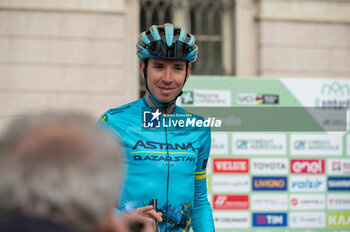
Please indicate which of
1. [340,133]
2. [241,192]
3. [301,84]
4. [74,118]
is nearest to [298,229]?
[241,192]

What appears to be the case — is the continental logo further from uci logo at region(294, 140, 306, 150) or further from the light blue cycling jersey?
uci logo at region(294, 140, 306, 150)

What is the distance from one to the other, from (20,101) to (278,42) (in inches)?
160

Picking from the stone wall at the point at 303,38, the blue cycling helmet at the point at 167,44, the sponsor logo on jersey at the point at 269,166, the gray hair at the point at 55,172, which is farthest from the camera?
the stone wall at the point at 303,38

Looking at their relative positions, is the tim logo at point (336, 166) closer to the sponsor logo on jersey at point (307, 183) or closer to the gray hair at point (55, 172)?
the sponsor logo on jersey at point (307, 183)

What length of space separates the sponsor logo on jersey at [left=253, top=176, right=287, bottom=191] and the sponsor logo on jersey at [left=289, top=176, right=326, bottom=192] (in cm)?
9

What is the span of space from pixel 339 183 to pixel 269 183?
31.6 inches

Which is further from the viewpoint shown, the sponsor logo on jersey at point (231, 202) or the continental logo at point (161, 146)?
the sponsor logo on jersey at point (231, 202)

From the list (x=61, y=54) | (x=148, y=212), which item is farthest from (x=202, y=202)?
(x=61, y=54)

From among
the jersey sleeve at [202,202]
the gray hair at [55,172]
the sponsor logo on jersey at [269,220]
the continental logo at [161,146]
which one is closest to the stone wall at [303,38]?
the sponsor logo on jersey at [269,220]

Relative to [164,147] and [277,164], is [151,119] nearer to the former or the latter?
[164,147]

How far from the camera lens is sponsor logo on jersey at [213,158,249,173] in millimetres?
4988

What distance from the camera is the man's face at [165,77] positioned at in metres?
2.28

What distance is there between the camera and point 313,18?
779cm

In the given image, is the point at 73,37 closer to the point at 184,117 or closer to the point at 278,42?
the point at 278,42
